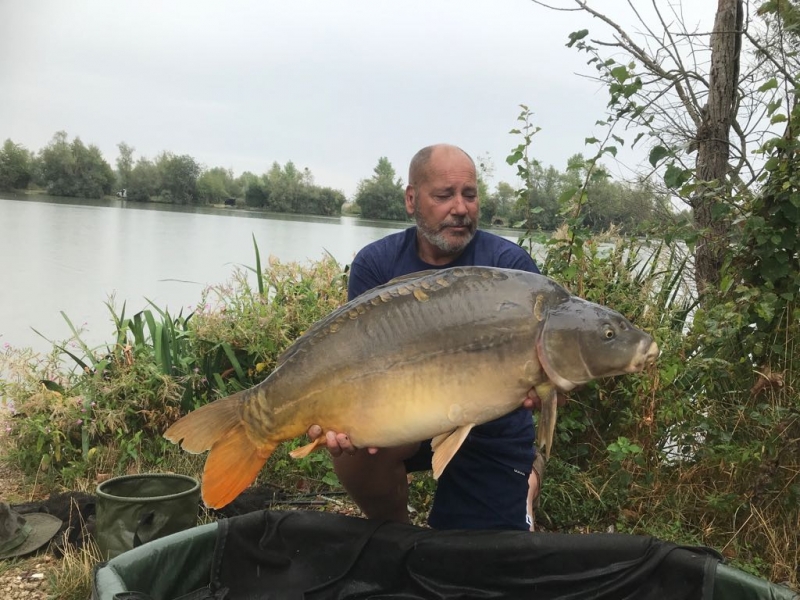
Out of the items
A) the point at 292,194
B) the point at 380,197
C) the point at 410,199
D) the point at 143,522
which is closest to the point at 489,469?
the point at 410,199

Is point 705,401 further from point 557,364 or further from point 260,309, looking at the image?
point 260,309

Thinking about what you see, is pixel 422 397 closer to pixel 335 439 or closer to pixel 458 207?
pixel 335 439

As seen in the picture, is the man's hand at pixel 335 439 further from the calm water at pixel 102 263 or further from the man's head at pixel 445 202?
the calm water at pixel 102 263

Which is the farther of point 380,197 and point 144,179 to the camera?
point 144,179

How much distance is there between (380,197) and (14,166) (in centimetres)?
1253

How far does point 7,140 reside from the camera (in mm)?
16797

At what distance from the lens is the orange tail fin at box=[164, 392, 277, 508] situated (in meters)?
1.40

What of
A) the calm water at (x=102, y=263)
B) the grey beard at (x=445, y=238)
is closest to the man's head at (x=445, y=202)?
the grey beard at (x=445, y=238)

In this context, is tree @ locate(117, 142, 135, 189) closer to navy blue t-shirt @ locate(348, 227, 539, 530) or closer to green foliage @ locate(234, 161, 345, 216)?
green foliage @ locate(234, 161, 345, 216)

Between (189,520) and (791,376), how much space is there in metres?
1.91

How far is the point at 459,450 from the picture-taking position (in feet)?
6.23

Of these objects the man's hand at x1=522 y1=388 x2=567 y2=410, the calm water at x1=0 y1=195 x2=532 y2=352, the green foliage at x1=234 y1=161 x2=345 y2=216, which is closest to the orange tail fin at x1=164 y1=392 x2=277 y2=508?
the man's hand at x1=522 y1=388 x2=567 y2=410

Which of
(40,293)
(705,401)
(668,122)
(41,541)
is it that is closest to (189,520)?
(41,541)

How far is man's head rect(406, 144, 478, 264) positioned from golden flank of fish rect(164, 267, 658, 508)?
53 centimetres
